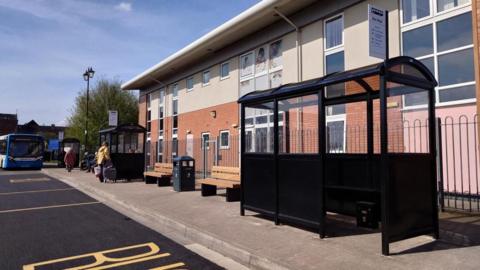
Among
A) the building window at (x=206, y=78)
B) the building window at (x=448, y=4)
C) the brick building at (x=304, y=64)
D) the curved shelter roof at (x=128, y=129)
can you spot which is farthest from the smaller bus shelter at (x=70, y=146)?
the building window at (x=448, y=4)

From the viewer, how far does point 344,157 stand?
7453 mm

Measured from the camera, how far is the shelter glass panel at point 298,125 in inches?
301

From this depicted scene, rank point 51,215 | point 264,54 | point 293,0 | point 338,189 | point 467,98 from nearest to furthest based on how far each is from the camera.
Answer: point 338,189
point 51,215
point 467,98
point 293,0
point 264,54

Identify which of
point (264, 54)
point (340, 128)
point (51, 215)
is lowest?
point (51, 215)

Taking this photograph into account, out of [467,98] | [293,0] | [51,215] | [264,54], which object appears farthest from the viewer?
[264,54]

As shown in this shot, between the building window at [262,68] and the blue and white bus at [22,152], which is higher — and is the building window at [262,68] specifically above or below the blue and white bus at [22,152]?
above

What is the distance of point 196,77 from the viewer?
24.5m

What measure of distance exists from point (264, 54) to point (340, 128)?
9.12m

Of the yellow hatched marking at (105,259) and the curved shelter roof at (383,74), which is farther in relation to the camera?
the curved shelter roof at (383,74)

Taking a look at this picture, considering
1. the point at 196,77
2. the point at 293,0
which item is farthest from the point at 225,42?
the point at 293,0

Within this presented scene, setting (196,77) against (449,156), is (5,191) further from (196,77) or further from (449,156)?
(449,156)

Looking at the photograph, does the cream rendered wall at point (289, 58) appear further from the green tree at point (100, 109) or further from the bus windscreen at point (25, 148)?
the green tree at point (100, 109)

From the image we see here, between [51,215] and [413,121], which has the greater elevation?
[413,121]

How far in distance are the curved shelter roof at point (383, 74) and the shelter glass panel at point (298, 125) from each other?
1.63 ft
